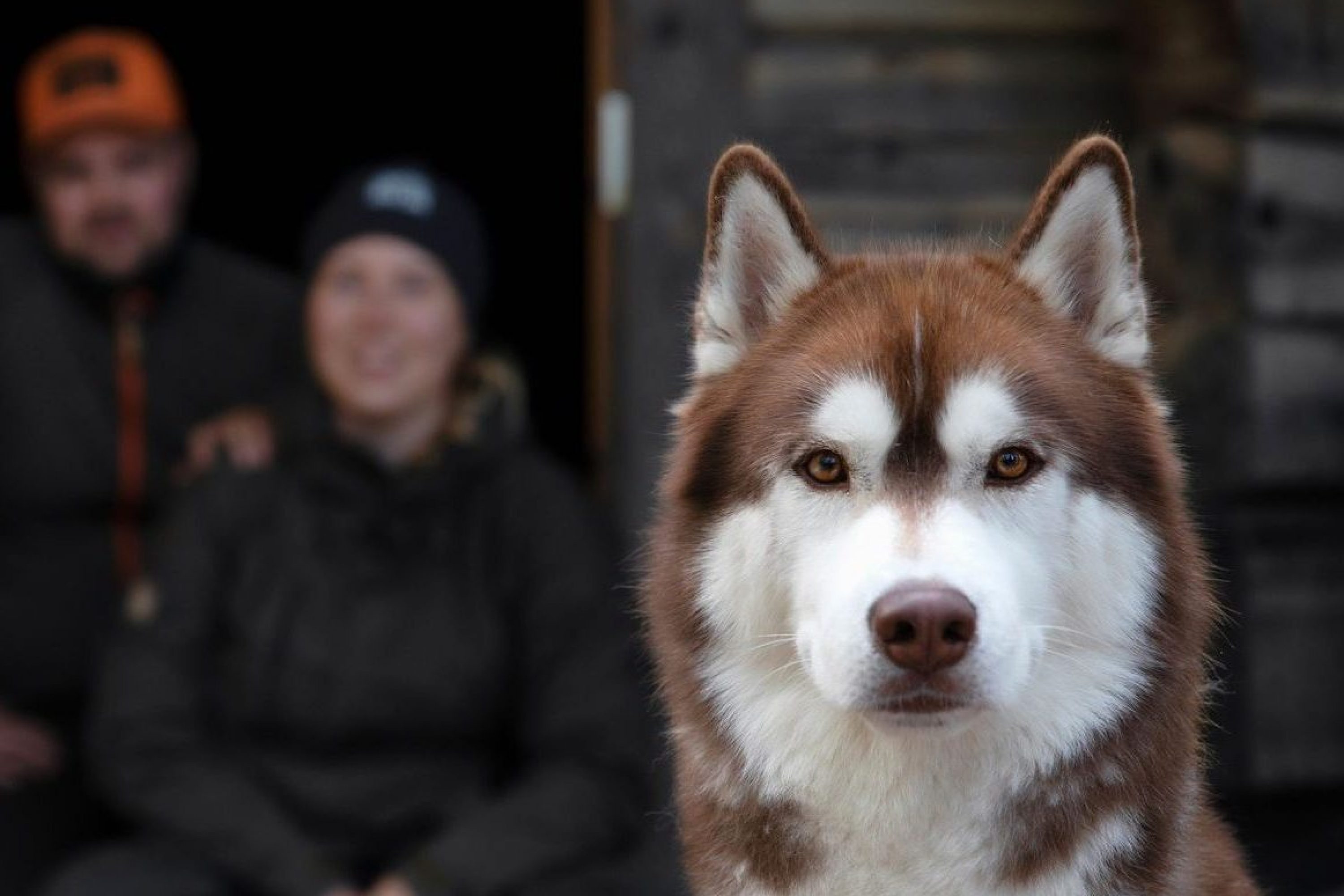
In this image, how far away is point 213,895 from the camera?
398 cm

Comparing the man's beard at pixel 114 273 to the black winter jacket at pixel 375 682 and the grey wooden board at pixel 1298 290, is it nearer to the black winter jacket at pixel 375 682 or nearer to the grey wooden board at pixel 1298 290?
the black winter jacket at pixel 375 682

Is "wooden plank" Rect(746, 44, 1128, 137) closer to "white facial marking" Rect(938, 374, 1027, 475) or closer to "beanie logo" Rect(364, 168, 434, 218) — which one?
"beanie logo" Rect(364, 168, 434, 218)

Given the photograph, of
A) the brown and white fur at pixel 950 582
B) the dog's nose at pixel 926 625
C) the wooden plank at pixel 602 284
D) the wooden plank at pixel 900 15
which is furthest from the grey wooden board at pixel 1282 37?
the dog's nose at pixel 926 625

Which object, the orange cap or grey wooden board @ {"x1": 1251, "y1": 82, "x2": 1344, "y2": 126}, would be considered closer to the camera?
grey wooden board @ {"x1": 1251, "y1": 82, "x2": 1344, "y2": 126}

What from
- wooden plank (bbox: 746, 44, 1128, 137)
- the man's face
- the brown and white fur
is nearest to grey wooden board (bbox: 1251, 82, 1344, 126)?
wooden plank (bbox: 746, 44, 1128, 137)

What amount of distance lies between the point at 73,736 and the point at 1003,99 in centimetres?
324

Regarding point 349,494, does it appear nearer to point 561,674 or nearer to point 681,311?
point 561,674

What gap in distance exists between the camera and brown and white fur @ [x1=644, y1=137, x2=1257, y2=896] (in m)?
1.69

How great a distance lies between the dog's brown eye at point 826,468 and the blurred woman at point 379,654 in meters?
2.29

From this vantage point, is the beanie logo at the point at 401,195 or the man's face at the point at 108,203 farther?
the man's face at the point at 108,203

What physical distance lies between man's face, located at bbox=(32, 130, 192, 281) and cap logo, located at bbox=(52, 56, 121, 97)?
0.15 metres

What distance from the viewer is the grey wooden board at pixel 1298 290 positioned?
4684 mm

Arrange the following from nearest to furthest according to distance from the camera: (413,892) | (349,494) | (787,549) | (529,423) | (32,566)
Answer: (787,549) → (413,892) → (349,494) → (32,566) → (529,423)

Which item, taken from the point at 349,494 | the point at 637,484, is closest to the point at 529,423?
the point at 637,484
